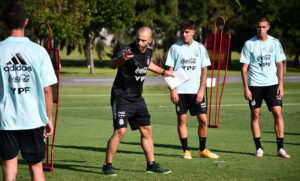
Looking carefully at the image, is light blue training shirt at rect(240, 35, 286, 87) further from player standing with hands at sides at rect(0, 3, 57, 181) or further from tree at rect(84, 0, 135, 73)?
tree at rect(84, 0, 135, 73)

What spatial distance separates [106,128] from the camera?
12.3 m

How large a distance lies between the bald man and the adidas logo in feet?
7.95

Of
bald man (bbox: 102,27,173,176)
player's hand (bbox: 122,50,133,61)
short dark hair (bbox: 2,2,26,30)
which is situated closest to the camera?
short dark hair (bbox: 2,2,26,30)

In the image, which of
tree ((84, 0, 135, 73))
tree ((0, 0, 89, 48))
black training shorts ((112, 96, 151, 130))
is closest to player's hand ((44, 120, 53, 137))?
black training shorts ((112, 96, 151, 130))

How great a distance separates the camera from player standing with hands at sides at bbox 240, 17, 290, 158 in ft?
27.9

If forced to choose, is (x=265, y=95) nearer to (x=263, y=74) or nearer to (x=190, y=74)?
(x=263, y=74)

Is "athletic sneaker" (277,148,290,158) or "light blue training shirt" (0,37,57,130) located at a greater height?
"light blue training shirt" (0,37,57,130)

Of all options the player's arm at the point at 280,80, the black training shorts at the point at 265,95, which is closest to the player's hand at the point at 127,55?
the black training shorts at the point at 265,95

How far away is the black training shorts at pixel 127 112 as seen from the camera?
7.09m

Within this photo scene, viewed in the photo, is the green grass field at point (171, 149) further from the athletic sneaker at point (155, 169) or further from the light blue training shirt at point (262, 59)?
the light blue training shirt at point (262, 59)

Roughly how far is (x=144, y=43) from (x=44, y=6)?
90.6ft

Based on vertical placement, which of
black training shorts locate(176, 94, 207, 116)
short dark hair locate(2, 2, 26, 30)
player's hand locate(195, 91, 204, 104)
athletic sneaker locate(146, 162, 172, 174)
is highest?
short dark hair locate(2, 2, 26, 30)

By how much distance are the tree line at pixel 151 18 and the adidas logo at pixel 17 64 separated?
14678 millimetres

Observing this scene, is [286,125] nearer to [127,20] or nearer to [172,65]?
[172,65]
